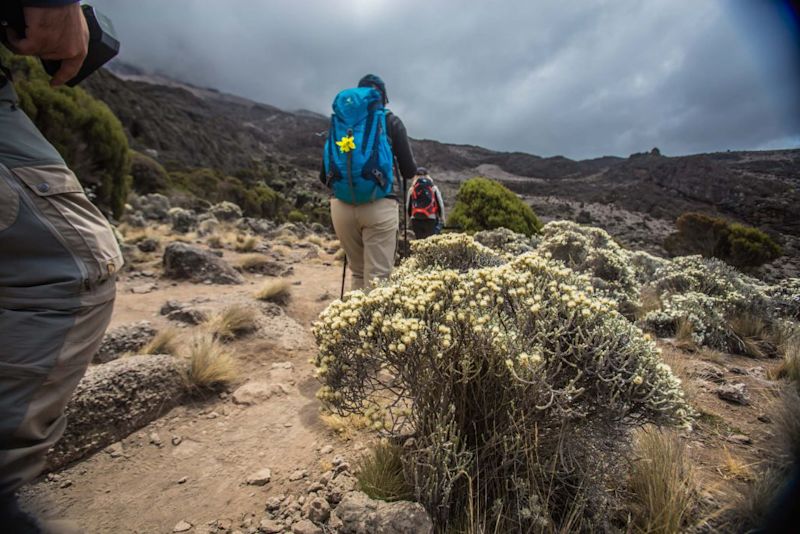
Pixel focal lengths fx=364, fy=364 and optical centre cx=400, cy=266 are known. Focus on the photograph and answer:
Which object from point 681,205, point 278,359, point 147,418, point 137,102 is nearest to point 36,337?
point 147,418

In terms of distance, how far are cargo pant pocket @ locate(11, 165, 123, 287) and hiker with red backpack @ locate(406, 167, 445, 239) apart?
5549 millimetres

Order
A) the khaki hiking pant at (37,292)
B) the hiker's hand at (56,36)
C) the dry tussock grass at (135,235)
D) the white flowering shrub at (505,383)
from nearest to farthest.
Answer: the khaki hiking pant at (37,292) < the hiker's hand at (56,36) < the white flowering shrub at (505,383) < the dry tussock grass at (135,235)

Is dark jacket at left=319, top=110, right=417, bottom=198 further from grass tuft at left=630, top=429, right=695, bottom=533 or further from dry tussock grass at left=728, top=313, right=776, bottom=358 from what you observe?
dry tussock grass at left=728, top=313, right=776, bottom=358

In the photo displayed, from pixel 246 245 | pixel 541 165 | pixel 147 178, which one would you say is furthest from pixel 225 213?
pixel 541 165

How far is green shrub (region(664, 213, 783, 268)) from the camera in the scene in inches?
143

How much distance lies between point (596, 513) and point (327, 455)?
1599 millimetres

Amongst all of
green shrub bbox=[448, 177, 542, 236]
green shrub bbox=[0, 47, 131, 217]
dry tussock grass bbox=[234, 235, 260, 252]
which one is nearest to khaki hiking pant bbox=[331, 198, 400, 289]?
green shrub bbox=[448, 177, 542, 236]

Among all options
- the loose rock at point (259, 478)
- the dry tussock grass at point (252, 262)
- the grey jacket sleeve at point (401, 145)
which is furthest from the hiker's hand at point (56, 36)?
the dry tussock grass at point (252, 262)

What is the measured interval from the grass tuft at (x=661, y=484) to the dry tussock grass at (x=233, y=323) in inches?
162

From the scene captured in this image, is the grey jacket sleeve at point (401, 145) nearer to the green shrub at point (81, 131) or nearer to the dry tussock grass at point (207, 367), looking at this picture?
the dry tussock grass at point (207, 367)

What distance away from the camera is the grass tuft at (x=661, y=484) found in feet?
4.91

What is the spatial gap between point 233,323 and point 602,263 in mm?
5179

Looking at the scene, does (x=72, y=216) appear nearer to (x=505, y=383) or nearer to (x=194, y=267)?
(x=505, y=383)

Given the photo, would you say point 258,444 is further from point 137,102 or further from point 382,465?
point 137,102
